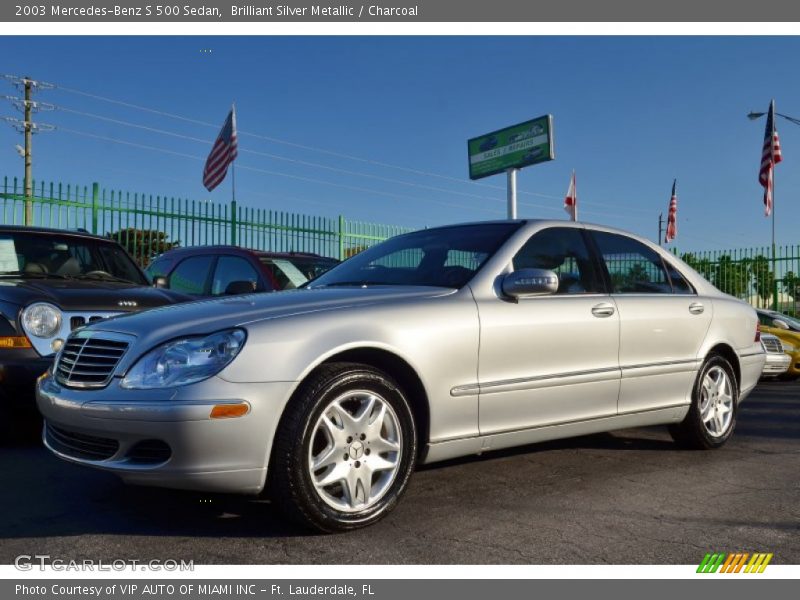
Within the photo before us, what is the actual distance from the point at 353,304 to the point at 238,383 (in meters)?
0.74

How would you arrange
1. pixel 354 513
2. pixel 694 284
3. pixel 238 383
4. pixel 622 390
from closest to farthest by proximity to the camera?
pixel 238 383 → pixel 354 513 → pixel 622 390 → pixel 694 284

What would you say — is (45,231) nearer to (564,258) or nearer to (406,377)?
(406,377)

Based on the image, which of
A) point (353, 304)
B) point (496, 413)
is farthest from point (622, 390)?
point (353, 304)

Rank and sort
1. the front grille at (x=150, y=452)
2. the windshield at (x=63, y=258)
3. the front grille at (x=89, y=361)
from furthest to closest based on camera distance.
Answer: the windshield at (x=63, y=258) → the front grille at (x=89, y=361) → the front grille at (x=150, y=452)

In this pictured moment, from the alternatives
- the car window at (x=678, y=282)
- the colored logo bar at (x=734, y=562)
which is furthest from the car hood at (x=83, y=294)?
the colored logo bar at (x=734, y=562)

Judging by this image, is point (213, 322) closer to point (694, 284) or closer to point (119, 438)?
point (119, 438)

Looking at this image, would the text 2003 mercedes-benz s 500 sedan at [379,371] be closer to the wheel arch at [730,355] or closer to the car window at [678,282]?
the car window at [678,282]

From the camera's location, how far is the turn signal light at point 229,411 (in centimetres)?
326

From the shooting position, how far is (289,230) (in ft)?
48.8

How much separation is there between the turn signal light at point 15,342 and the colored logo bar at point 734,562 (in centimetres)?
417

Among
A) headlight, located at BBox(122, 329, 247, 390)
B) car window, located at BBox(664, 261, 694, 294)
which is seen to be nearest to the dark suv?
headlight, located at BBox(122, 329, 247, 390)

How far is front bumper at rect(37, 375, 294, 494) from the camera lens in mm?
3256

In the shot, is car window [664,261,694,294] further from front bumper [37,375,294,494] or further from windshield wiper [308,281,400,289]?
front bumper [37,375,294,494]

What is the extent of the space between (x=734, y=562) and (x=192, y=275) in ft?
22.0
